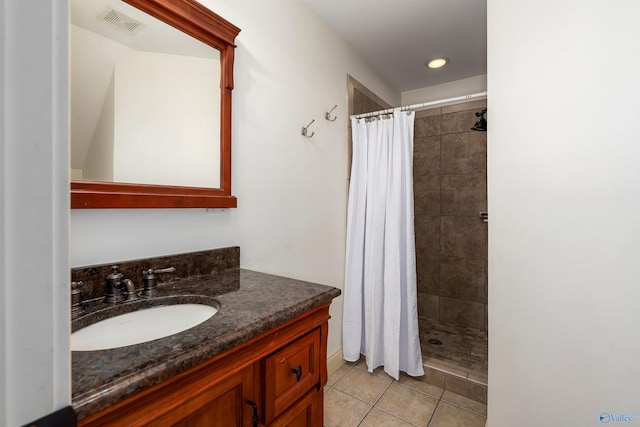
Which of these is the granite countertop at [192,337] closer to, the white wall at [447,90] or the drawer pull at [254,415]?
the drawer pull at [254,415]

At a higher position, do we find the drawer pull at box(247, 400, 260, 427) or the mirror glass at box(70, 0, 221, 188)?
the mirror glass at box(70, 0, 221, 188)

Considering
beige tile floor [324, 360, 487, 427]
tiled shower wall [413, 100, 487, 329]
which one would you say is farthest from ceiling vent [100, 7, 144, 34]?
tiled shower wall [413, 100, 487, 329]

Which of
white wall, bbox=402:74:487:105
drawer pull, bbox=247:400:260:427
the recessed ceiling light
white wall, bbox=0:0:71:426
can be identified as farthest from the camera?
white wall, bbox=402:74:487:105

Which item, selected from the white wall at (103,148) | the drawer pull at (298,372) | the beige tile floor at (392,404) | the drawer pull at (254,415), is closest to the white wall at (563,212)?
the beige tile floor at (392,404)

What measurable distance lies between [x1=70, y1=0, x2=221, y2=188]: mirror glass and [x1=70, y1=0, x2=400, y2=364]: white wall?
0.48 ft

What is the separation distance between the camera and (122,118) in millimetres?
1037

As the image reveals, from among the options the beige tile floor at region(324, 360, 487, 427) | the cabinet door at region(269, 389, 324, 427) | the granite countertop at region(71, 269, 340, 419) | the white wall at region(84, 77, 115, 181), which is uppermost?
the white wall at region(84, 77, 115, 181)

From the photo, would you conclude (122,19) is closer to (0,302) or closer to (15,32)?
(15,32)

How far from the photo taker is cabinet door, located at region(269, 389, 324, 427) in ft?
2.88

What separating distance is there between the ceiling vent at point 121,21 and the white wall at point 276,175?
0.37m

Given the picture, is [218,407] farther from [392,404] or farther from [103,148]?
[392,404]

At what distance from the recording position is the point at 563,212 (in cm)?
112

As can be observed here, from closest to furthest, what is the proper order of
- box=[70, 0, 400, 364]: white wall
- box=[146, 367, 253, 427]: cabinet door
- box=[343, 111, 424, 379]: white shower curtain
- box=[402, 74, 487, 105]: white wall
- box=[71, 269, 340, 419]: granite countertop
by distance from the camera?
box=[71, 269, 340, 419]: granite countertop < box=[146, 367, 253, 427]: cabinet door < box=[70, 0, 400, 364]: white wall < box=[343, 111, 424, 379]: white shower curtain < box=[402, 74, 487, 105]: white wall

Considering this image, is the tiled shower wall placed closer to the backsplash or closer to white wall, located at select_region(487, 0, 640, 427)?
white wall, located at select_region(487, 0, 640, 427)
